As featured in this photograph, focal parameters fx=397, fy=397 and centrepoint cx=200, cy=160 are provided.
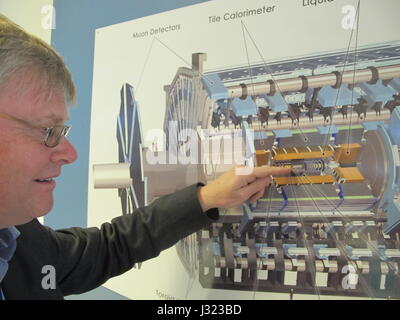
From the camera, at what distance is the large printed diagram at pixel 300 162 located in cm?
68

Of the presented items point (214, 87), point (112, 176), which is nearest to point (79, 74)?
point (112, 176)

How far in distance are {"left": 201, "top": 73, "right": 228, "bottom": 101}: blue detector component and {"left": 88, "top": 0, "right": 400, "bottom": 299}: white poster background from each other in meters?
0.02

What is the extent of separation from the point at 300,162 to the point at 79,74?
0.67 metres

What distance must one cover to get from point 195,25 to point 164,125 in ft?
0.76

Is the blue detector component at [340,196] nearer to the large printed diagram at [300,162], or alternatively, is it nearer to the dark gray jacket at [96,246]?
the large printed diagram at [300,162]

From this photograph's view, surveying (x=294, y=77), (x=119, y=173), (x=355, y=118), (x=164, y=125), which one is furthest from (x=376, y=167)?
(x=119, y=173)

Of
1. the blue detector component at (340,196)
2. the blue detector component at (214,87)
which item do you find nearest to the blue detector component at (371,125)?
the blue detector component at (340,196)

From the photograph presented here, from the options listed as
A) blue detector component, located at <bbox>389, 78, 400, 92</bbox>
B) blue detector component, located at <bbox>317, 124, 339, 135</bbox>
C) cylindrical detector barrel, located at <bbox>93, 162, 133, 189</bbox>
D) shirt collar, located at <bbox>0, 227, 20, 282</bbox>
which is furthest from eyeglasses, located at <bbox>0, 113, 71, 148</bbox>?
blue detector component, located at <bbox>389, 78, 400, 92</bbox>

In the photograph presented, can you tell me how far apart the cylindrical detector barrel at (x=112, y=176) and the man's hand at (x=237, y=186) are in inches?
10.6

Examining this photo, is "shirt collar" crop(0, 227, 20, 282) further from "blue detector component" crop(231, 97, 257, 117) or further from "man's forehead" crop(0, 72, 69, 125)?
"blue detector component" crop(231, 97, 257, 117)

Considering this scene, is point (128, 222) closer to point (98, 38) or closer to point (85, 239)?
point (85, 239)

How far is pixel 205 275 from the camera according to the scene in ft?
2.81

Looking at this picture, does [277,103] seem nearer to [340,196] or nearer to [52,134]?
[340,196]
